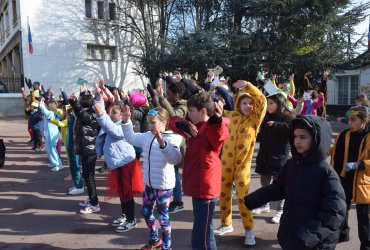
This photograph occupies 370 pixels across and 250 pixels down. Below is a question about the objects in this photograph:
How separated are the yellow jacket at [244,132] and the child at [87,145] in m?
2.18

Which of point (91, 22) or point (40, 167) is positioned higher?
point (91, 22)

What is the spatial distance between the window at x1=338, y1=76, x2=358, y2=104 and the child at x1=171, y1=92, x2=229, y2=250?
23812mm

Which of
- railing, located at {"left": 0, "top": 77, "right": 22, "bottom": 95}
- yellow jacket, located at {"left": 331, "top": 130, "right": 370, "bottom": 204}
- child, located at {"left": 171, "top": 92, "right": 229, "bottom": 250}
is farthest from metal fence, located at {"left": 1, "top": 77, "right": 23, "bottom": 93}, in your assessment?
yellow jacket, located at {"left": 331, "top": 130, "right": 370, "bottom": 204}

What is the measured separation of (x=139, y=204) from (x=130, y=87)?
2054 cm

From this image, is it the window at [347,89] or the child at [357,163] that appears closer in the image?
the child at [357,163]

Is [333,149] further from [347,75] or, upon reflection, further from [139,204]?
[347,75]

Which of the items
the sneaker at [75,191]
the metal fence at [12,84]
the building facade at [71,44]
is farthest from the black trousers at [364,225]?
the metal fence at [12,84]

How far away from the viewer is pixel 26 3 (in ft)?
71.7

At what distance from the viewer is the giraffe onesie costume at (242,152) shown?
4.01 metres

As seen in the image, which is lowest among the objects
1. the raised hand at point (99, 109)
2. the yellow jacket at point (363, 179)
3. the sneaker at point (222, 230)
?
the sneaker at point (222, 230)

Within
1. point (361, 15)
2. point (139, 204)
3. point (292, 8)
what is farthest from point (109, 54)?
point (139, 204)

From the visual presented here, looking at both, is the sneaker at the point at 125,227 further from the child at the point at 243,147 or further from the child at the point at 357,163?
the child at the point at 357,163

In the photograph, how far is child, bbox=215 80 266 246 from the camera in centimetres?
400

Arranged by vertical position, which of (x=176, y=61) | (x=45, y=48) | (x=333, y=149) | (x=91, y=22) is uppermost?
(x=91, y=22)
